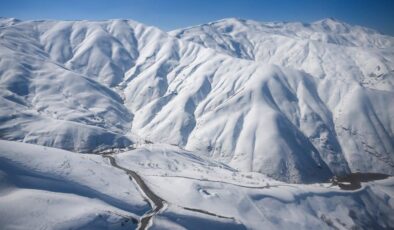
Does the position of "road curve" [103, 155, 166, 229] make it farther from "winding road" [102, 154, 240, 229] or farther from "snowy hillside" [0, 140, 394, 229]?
"snowy hillside" [0, 140, 394, 229]

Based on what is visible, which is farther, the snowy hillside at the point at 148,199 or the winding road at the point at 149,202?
the winding road at the point at 149,202

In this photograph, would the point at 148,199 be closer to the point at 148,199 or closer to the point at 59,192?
the point at 148,199

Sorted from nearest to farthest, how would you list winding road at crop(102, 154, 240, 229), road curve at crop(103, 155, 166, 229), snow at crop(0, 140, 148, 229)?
1. snow at crop(0, 140, 148, 229)
2. road curve at crop(103, 155, 166, 229)
3. winding road at crop(102, 154, 240, 229)

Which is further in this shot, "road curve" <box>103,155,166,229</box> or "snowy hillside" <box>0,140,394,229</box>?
"road curve" <box>103,155,166,229</box>

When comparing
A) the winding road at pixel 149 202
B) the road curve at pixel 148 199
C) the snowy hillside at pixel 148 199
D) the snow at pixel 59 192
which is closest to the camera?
the snow at pixel 59 192

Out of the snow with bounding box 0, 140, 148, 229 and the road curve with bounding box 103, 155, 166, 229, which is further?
the road curve with bounding box 103, 155, 166, 229

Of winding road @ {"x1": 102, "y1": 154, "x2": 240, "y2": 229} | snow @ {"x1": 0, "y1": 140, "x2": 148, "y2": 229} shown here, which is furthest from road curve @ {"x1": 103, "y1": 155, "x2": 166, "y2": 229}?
snow @ {"x1": 0, "y1": 140, "x2": 148, "y2": 229}

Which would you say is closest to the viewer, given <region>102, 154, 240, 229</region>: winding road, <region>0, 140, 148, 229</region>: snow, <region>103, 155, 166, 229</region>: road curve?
<region>0, 140, 148, 229</region>: snow

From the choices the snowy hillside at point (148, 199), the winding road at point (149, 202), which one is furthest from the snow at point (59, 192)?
the winding road at point (149, 202)

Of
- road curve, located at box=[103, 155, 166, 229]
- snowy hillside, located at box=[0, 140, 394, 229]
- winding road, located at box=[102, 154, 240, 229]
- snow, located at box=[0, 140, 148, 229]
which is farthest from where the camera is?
winding road, located at box=[102, 154, 240, 229]

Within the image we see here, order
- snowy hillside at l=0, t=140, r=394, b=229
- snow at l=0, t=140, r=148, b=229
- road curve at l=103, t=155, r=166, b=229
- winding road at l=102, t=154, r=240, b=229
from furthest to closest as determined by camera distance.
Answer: winding road at l=102, t=154, r=240, b=229 < road curve at l=103, t=155, r=166, b=229 < snowy hillside at l=0, t=140, r=394, b=229 < snow at l=0, t=140, r=148, b=229

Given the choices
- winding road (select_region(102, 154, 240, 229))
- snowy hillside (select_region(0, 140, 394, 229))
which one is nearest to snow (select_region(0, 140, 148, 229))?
snowy hillside (select_region(0, 140, 394, 229))

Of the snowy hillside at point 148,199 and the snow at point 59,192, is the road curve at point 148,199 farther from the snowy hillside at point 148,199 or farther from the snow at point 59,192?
the snow at point 59,192

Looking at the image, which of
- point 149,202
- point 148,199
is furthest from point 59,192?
point 148,199
